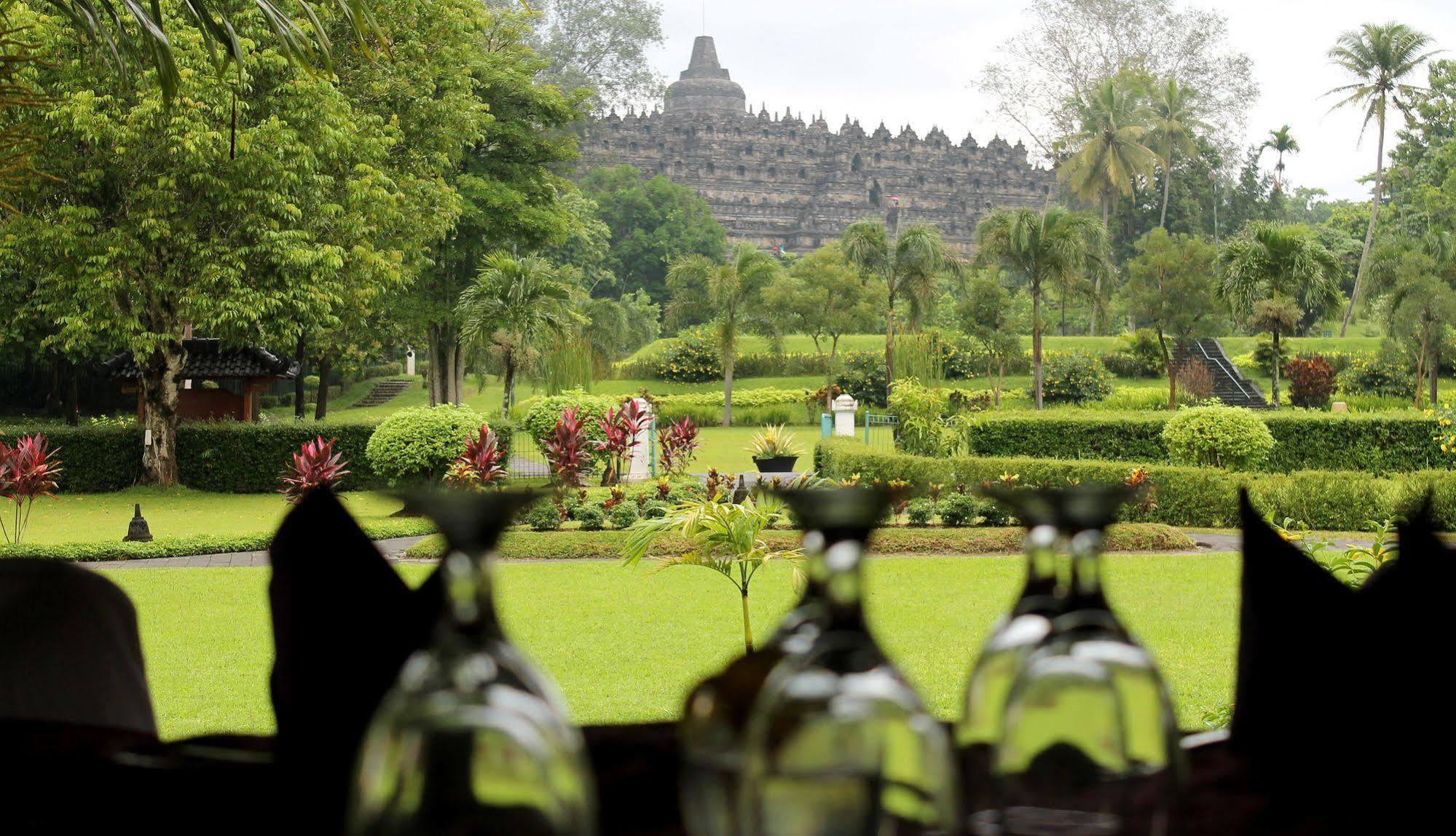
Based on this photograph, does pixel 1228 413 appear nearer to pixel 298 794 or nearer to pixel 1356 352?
pixel 298 794

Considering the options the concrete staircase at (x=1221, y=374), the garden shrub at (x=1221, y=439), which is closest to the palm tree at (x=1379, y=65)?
the concrete staircase at (x=1221, y=374)

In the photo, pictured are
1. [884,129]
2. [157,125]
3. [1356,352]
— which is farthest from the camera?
[884,129]

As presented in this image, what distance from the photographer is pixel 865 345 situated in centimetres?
3912

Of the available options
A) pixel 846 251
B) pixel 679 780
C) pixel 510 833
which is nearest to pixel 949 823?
pixel 510 833

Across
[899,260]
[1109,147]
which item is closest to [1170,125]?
[1109,147]

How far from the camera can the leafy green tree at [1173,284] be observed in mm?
31188

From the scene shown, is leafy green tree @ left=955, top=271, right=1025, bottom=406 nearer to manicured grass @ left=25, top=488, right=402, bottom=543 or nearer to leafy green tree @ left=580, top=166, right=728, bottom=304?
manicured grass @ left=25, top=488, right=402, bottom=543

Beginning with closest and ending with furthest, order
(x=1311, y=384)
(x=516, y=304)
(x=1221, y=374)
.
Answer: (x=516, y=304) → (x=1311, y=384) → (x=1221, y=374)

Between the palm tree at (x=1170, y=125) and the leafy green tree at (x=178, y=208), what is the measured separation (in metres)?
38.4

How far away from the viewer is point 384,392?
36.1 m

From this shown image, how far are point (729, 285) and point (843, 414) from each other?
10.4 m

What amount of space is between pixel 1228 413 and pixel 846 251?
17207 millimetres

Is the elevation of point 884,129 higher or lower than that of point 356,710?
higher

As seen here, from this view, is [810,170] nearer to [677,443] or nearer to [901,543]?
[677,443]
